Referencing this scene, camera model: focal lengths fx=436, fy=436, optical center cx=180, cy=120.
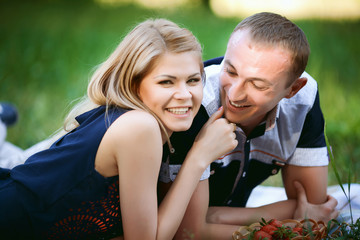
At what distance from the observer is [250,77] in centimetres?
228

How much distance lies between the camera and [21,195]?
2.09 m

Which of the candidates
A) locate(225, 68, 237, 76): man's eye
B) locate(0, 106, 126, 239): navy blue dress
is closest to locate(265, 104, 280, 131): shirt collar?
locate(225, 68, 237, 76): man's eye

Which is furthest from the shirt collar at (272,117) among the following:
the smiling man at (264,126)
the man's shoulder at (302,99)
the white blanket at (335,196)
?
the white blanket at (335,196)

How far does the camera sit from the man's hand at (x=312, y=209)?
273 centimetres

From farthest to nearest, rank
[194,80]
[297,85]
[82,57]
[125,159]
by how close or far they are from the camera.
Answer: [82,57] < [297,85] < [194,80] < [125,159]

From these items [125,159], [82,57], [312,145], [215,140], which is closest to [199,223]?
[215,140]

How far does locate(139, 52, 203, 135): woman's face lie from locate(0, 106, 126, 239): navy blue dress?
0.18 meters

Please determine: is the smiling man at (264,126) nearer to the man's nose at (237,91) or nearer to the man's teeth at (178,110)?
the man's nose at (237,91)

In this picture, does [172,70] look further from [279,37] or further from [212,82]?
[279,37]

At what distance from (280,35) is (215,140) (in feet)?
2.13

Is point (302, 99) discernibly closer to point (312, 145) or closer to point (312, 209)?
point (312, 145)

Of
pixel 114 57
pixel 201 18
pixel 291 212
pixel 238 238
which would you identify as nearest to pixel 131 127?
pixel 114 57

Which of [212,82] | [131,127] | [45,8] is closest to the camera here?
[131,127]

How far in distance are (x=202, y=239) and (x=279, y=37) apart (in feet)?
3.74
